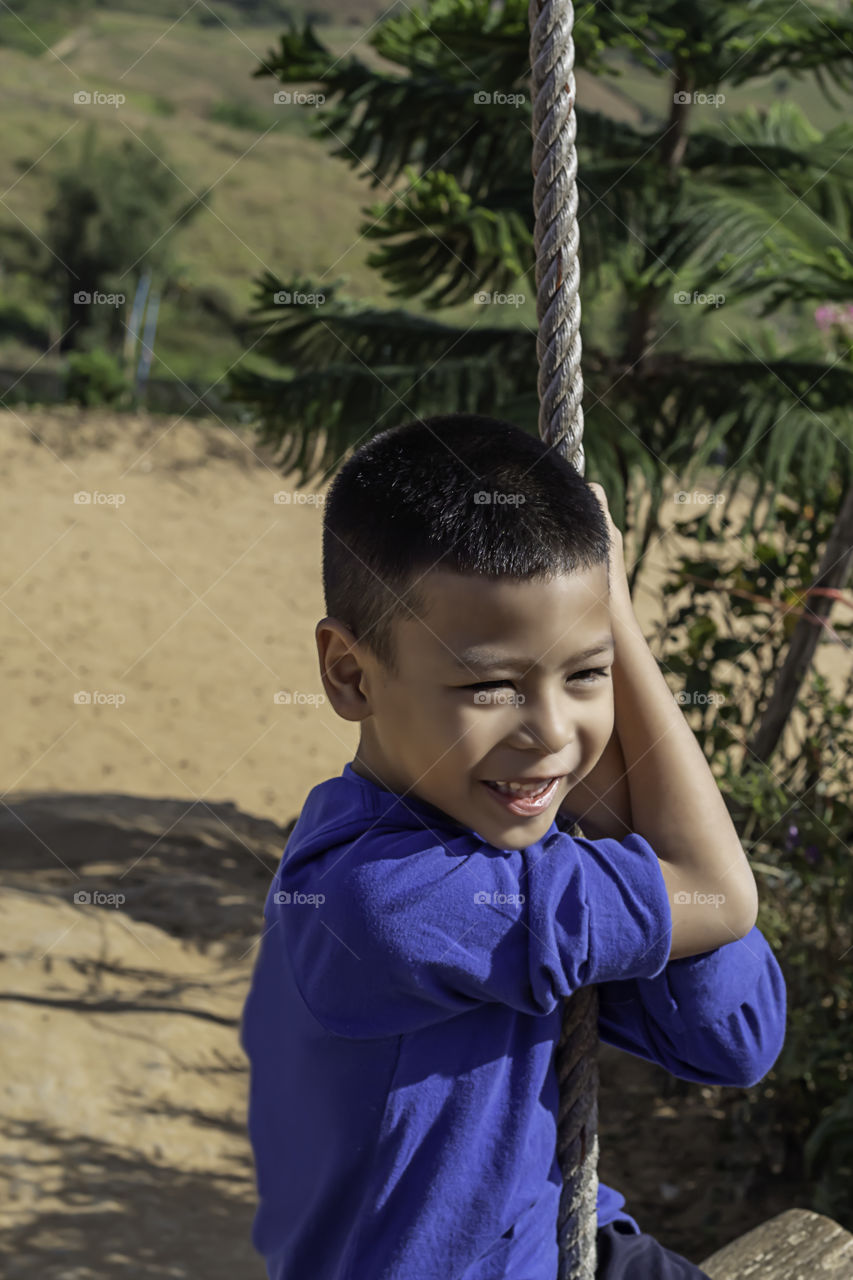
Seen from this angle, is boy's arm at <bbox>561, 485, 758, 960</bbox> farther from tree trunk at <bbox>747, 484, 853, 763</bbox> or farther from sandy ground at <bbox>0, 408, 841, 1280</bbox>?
sandy ground at <bbox>0, 408, 841, 1280</bbox>

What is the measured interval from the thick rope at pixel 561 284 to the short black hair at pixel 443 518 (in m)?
0.05

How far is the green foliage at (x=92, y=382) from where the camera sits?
12859mm

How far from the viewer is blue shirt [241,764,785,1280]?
85 cm

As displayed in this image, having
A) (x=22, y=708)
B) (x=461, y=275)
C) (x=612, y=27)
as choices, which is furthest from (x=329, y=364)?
(x=22, y=708)

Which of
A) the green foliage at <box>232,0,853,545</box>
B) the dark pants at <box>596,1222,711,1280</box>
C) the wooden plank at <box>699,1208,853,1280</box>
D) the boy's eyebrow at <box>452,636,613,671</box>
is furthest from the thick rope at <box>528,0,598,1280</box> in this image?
the green foliage at <box>232,0,853,545</box>

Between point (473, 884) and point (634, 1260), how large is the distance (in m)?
0.50

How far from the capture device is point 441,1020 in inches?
35.1

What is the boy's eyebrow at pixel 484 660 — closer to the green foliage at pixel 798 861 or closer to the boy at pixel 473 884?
the boy at pixel 473 884

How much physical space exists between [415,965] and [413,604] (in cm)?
25

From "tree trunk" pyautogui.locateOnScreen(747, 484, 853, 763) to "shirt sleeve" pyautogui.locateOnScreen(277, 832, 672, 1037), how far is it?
2.16 metres

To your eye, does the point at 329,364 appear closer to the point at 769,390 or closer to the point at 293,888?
the point at 769,390

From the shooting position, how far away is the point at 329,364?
12.0ft

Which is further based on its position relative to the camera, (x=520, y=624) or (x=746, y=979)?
(x=746, y=979)

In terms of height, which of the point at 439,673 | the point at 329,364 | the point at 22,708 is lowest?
the point at 22,708
